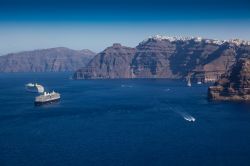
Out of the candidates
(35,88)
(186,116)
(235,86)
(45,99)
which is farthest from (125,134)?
(35,88)

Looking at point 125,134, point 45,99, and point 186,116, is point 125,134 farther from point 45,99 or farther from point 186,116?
point 45,99

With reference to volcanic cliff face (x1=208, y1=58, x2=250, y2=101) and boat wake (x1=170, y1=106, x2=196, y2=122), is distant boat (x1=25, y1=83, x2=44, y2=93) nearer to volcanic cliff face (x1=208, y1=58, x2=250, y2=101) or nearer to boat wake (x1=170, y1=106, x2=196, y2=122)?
volcanic cliff face (x1=208, y1=58, x2=250, y2=101)

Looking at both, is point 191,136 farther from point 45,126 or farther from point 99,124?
point 45,126

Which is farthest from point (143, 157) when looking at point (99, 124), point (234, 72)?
point (234, 72)

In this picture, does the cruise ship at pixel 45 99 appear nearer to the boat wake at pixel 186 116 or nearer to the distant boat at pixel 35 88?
the distant boat at pixel 35 88

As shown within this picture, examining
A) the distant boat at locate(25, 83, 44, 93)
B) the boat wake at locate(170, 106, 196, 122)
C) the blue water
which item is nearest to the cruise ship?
the blue water

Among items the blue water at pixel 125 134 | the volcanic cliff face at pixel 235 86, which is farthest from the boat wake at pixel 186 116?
the volcanic cliff face at pixel 235 86
